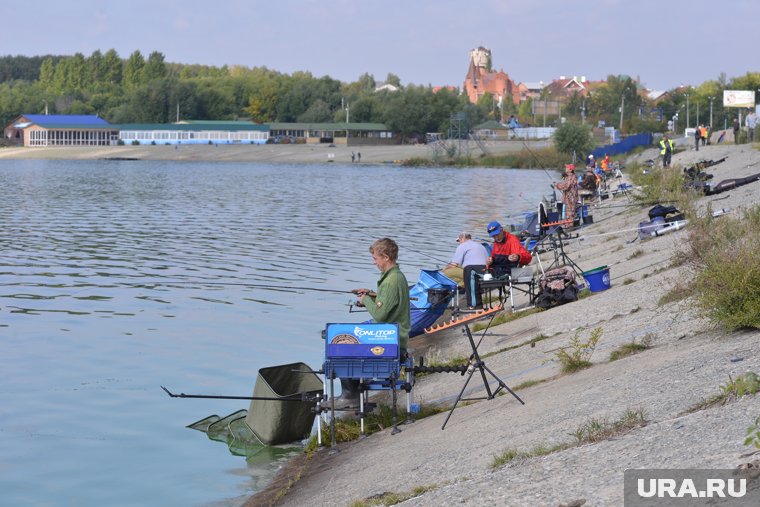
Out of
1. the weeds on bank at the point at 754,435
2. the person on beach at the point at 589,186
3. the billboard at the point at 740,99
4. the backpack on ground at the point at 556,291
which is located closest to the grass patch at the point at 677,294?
the backpack on ground at the point at 556,291

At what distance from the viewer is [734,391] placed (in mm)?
8258

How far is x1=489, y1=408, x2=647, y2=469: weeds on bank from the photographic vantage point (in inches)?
322

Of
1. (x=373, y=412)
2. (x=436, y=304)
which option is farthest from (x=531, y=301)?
(x=373, y=412)

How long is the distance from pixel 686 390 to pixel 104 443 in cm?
613

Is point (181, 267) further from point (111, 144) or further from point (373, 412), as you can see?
point (111, 144)

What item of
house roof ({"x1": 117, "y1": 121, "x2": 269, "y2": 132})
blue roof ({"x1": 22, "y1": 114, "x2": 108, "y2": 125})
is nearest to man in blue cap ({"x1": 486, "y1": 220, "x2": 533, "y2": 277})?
house roof ({"x1": 117, "y1": 121, "x2": 269, "y2": 132})

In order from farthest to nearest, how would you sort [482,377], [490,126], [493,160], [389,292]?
[490,126]
[493,160]
[482,377]
[389,292]

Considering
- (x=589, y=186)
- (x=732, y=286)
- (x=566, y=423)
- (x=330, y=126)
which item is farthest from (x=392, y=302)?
(x=330, y=126)

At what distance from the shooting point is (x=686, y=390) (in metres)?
8.93

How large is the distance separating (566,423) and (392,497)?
153cm

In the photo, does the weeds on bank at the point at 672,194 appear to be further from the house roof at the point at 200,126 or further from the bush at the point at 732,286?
the house roof at the point at 200,126

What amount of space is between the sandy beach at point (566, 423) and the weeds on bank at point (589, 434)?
0.08 metres

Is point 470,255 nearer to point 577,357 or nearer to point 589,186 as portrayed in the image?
point 577,357

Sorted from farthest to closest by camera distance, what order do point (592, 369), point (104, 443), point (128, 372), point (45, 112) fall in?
point (45, 112), point (128, 372), point (104, 443), point (592, 369)
